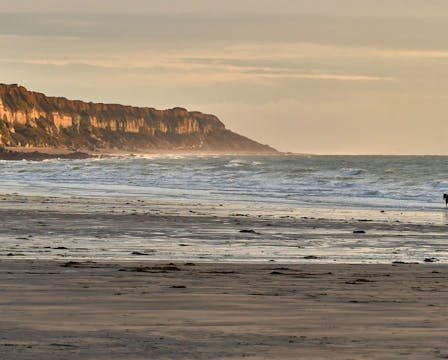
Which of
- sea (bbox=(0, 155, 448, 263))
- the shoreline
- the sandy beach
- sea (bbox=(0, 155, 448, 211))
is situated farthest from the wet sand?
sea (bbox=(0, 155, 448, 211))

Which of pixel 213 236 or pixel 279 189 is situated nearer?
pixel 213 236

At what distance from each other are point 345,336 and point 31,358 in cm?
266

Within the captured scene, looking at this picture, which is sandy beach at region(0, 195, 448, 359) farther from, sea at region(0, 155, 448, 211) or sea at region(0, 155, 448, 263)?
sea at region(0, 155, 448, 211)

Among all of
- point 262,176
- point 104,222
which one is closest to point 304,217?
point 104,222

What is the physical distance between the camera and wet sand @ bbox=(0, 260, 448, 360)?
8.10 meters

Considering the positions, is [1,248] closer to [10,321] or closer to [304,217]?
[10,321]

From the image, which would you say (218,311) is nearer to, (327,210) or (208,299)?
(208,299)

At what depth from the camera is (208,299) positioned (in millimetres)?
11328

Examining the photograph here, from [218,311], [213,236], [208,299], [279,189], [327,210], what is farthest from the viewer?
[279,189]

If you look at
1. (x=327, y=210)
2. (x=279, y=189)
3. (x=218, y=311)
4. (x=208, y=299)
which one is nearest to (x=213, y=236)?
(x=208, y=299)

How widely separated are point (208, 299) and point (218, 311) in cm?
99

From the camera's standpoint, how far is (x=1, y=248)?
1777 cm

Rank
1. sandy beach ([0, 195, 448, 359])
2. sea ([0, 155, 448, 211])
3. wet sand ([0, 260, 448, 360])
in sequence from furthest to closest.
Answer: sea ([0, 155, 448, 211]), sandy beach ([0, 195, 448, 359]), wet sand ([0, 260, 448, 360])

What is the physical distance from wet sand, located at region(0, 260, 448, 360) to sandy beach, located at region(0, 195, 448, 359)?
13mm
